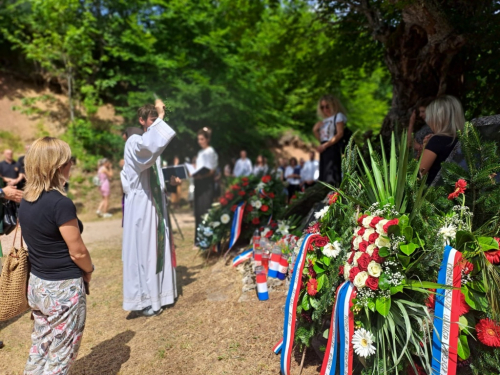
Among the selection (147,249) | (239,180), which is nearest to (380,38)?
(239,180)

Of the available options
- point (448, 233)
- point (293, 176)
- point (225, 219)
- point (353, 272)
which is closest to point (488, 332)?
point (448, 233)

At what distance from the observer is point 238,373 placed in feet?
10.2

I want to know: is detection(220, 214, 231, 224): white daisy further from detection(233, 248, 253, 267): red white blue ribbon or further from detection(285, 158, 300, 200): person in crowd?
detection(285, 158, 300, 200): person in crowd

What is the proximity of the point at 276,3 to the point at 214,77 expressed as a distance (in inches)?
315

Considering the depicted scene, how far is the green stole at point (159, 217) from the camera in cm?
427

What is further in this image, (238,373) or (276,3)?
(276,3)

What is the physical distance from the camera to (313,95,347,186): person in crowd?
5.14 meters

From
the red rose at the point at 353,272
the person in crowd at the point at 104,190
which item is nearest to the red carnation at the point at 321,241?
the red rose at the point at 353,272

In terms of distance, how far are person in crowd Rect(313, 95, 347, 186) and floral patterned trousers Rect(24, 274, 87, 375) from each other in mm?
3506

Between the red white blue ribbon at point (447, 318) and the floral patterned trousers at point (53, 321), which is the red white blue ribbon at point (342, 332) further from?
the floral patterned trousers at point (53, 321)

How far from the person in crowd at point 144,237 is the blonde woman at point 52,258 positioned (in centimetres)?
153

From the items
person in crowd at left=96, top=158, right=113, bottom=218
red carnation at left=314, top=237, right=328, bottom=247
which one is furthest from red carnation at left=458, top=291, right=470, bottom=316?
person in crowd at left=96, top=158, right=113, bottom=218

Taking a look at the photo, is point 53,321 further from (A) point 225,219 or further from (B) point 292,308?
(A) point 225,219

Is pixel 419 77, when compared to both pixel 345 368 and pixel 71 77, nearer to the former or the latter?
pixel 345 368
